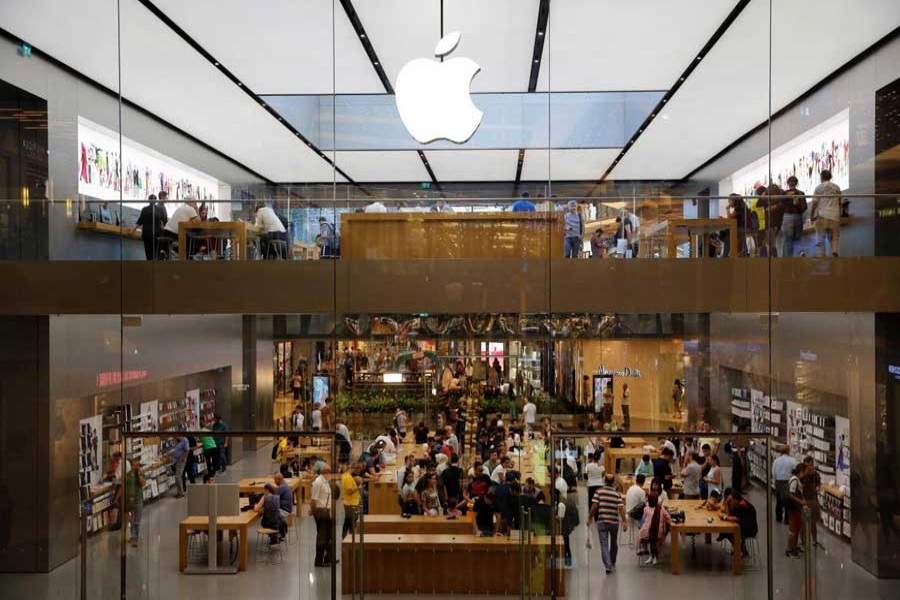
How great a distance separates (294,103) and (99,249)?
91.4 inches

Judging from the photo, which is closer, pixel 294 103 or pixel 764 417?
pixel 764 417

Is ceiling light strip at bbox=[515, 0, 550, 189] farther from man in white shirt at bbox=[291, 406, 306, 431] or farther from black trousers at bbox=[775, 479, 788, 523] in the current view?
black trousers at bbox=[775, 479, 788, 523]

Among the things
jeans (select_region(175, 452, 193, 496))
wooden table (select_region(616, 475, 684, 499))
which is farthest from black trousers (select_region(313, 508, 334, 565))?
wooden table (select_region(616, 475, 684, 499))

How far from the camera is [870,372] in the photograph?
6.27 meters

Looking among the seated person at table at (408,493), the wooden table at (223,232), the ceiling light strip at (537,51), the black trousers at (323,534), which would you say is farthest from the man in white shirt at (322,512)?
the ceiling light strip at (537,51)

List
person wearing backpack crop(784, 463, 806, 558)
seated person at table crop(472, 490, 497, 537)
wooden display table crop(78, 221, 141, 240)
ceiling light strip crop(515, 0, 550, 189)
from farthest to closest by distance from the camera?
wooden display table crop(78, 221, 141, 240) → ceiling light strip crop(515, 0, 550, 189) → seated person at table crop(472, 490, 497, 537) → person wearing backpack crop(784, 463, 806, 558)

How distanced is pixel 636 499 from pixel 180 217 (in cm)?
490

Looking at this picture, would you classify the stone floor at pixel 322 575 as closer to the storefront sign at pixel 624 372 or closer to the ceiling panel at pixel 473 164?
the storefront sign at pixel 624 372

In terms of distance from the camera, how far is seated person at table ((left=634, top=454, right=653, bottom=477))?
597cm

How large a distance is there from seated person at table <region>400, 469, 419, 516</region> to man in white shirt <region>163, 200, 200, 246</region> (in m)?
3.13

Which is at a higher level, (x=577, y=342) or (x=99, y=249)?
(x=99, y=249)

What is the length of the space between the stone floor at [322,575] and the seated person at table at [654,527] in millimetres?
137

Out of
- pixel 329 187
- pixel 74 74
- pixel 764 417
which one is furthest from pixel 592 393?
pixel 74 74

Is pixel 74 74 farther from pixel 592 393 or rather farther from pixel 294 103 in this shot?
pixel 592 393
